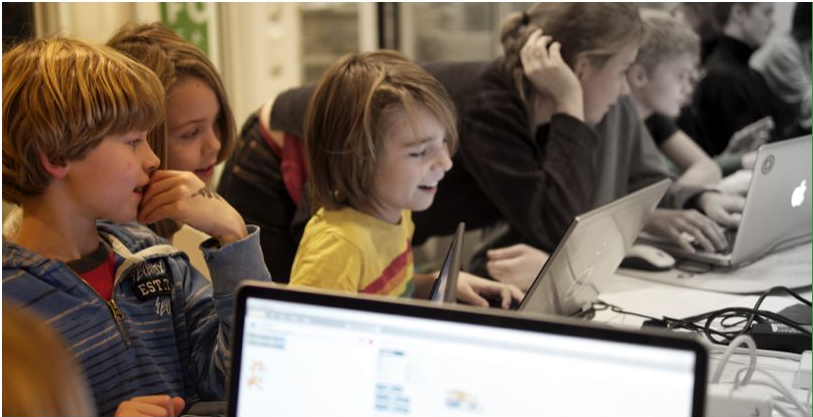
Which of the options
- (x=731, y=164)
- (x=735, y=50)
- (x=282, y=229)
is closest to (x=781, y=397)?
(x=282, y=229)

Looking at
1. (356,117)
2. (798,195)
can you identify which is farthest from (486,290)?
(798,195)

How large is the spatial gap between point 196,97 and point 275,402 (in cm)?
81

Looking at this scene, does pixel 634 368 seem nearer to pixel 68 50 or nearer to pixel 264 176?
pixel 68 50

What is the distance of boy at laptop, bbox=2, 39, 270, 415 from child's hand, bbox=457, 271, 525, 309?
1.84ft

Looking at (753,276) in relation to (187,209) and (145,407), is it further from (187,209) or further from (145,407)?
(145,407)

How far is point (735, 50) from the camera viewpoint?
4.11 metres

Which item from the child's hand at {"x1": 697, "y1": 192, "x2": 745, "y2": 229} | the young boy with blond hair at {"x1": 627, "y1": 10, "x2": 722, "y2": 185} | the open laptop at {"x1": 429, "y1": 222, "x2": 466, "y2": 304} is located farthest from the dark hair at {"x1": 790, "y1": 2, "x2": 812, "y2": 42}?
the open laptop at {"x1": 429, "y1": 222, "x2": 466, "y2": 304}

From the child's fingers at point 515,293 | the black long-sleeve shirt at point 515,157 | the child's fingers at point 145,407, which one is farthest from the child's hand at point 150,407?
the black long-sleeve shirt at point 515,157

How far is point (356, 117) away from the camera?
5.31 ft

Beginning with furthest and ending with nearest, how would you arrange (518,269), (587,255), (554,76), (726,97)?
(726,97), (554,76), (518,269), (587,255)

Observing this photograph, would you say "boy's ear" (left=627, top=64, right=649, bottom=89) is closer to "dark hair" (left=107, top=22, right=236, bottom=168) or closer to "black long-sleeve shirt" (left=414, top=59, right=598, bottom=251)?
"black long-sleeve shirt" (left=414, top=59, right=598, bottom=251)

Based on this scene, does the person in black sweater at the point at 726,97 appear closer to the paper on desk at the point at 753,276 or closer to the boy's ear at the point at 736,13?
the boy's ear at the point at 736,13

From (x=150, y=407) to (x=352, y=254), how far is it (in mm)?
591

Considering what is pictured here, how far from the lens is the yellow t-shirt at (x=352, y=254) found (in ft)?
5.04
